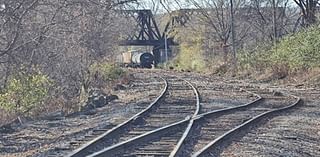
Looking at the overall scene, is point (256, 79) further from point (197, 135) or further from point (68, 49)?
point (197, 135)

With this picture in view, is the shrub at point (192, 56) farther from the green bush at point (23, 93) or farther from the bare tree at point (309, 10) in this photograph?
the green bush at point (23, 93)

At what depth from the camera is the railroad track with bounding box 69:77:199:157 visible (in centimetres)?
1166

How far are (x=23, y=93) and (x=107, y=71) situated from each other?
57.9 feet

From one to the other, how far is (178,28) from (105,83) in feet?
122

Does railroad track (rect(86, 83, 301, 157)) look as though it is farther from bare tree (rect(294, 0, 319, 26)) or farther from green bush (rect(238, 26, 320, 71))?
bare tree (rect(294, 0, 319, 26))

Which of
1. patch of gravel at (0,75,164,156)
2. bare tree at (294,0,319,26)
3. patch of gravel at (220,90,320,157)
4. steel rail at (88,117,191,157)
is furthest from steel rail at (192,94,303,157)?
bare tree at (294,0,319,26)

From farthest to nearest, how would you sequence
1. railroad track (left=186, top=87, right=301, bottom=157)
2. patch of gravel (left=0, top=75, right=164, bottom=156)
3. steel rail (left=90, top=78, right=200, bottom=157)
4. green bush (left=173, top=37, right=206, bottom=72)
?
green bush (left=173, top=37, right=206, bottom=72) → patch of gravel (left=0, top=75, right=164, bottom=156) → railroad track (left=186, top=87, right=301, bottom=157) → steel rail (left=90, top=78, right=200, bottom=157)

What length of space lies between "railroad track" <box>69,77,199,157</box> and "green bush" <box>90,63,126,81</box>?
31.3 ft

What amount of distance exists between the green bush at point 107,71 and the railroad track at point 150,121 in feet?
31.3

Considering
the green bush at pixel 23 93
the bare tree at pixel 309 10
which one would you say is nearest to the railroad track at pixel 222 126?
the green bush at pixel 23 93

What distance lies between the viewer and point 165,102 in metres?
21.7

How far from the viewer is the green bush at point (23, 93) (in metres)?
18.6

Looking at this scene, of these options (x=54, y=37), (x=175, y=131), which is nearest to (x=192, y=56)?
(x=54, y=37)

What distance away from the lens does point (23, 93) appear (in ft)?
63.0
